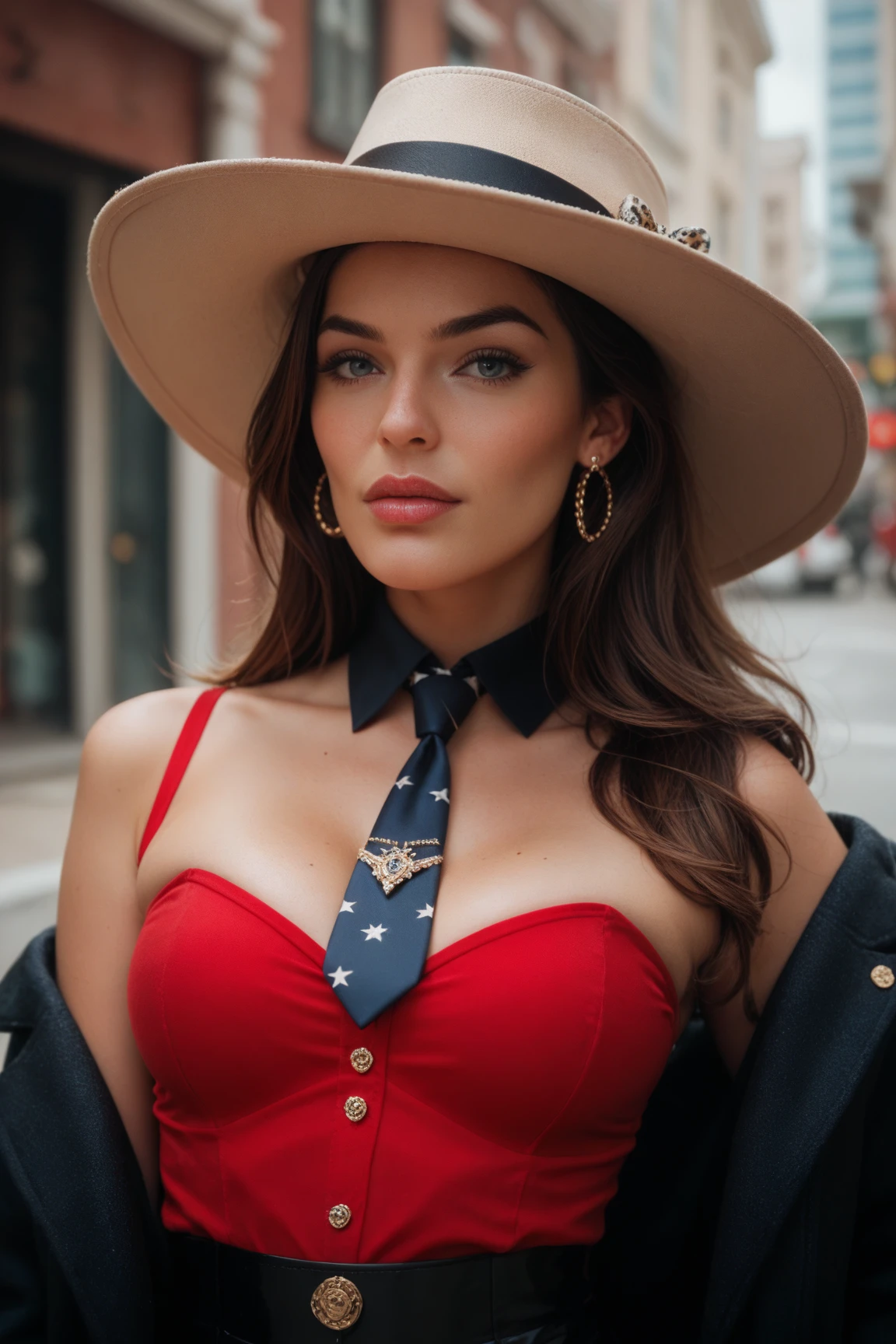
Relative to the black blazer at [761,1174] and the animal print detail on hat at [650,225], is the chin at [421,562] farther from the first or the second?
the black blazer at [761,1174]

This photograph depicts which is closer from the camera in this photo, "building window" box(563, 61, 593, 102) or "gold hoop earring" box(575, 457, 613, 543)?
"gold hoop earring" box(575, 457, 613, 543)

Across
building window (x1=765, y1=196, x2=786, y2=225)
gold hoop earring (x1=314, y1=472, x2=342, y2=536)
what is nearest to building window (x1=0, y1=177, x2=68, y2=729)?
gold hoop earring (x1=314, y1=472, x2=342, y2=536)

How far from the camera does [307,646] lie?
2076 mm

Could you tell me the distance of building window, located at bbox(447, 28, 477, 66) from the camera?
9.48 meters

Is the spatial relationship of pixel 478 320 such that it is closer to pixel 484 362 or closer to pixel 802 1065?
pixel 484 362

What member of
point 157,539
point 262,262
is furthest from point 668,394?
point 157,539

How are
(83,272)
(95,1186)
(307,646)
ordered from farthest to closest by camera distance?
(83,272), (307,646), (95,1186)

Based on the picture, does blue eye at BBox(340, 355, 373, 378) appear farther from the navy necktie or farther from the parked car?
the parked car

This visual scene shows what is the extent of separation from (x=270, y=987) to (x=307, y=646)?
692 millimetres

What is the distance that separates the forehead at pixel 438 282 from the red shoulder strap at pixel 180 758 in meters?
0.64

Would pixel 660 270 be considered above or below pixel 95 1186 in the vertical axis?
above

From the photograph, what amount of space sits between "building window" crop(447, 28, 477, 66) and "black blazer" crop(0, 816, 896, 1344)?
9.13m

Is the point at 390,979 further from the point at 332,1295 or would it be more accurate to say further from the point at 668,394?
the point at 668,394

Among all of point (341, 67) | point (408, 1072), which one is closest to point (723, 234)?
point (341, 67)
